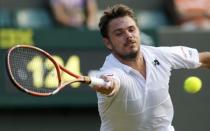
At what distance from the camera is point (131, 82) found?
17.7 ft

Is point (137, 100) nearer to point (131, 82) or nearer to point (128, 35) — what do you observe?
point (131, 82)

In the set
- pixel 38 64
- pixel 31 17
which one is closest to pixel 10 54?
pixel 38 64

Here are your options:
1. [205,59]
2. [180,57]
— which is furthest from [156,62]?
[205,59]

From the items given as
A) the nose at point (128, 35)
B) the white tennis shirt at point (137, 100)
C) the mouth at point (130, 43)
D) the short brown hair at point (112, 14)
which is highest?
the short brown hair at point (112, 14)

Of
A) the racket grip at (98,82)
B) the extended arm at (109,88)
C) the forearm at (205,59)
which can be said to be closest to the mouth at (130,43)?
the extended arm at (109,88)

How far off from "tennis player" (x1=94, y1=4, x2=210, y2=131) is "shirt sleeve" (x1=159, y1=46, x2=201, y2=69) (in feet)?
0.52

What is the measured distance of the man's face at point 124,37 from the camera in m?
5.43

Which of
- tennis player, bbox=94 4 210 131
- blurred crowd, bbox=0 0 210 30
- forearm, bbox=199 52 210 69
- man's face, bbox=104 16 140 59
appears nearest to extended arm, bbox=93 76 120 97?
tennis player, bbox=94 4 210 131

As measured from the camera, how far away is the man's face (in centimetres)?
543

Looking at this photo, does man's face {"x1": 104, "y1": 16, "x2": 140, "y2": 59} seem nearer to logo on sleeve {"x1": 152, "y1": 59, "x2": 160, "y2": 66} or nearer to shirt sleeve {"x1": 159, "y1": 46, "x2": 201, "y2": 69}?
logo on sleeve {"x1": 152, "y1": 59, "x2": 160, "y2": 66}

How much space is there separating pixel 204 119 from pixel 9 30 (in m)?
2.69

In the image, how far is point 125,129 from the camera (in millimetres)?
5535

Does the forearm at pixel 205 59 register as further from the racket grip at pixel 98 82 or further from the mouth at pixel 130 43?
the racket grip at pixel 98 82

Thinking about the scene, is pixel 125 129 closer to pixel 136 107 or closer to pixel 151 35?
pixel 136 107
